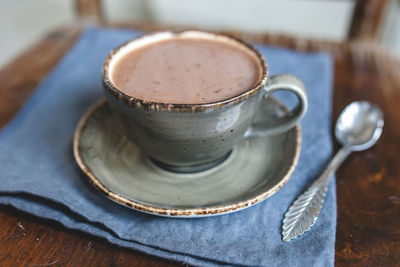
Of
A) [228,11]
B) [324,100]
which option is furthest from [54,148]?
[228,11]

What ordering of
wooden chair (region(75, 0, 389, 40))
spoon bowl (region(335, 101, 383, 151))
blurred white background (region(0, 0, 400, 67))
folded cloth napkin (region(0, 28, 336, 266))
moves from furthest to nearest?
blurred white background (region(0, 0, 400, 67)) < wooden chair (region(75, 0, 389, 40)) < spoon bowl (region(335, 101, 383, 151)) < folded cloth napkin (region(0, 28, 336, 266))

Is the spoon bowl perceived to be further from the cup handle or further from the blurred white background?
the blurred white background

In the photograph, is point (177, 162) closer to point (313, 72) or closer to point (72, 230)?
point (72, 230)

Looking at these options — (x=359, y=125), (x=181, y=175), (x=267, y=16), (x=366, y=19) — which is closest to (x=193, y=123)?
(x=181, y=175)

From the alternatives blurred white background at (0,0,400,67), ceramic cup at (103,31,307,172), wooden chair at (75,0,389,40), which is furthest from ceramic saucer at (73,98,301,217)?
blurred white background at (0,0,400,67)

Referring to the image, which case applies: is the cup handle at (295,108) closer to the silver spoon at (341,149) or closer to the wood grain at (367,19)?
the silver spoon at (341,149)

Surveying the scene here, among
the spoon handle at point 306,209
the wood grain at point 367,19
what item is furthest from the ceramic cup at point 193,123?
the wood grain at point 367,19

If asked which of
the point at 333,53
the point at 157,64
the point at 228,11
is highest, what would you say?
the point at 157,64
